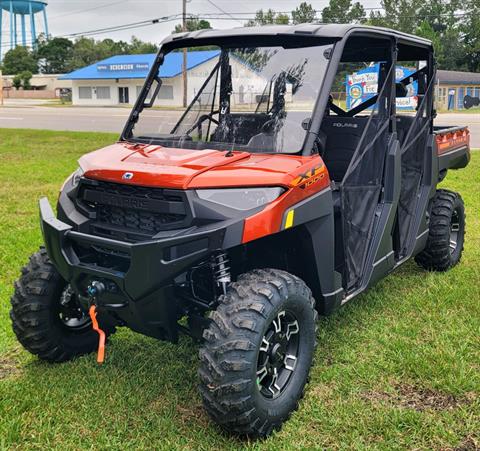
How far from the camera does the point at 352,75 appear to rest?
4.67 metres

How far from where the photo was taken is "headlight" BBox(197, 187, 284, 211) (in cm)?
310

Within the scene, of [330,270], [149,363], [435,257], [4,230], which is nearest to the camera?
[330,270]

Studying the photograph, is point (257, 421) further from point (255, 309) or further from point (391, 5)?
point (391, 5)

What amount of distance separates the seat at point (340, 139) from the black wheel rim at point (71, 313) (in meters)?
2.05

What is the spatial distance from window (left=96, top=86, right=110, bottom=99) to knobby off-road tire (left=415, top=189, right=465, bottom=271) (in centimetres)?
5226

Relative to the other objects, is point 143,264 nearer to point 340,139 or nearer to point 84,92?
point 340,139

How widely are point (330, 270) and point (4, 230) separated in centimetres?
493

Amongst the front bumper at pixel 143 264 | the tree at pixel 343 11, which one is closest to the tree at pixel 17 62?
the tree at pixel 343 11

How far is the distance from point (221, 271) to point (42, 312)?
4.29 ft

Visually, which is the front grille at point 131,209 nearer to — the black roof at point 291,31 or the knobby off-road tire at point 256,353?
the knobby off-road tire at point 256,353

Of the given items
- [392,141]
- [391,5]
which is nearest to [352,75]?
[392,141]

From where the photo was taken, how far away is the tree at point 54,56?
9425 cm

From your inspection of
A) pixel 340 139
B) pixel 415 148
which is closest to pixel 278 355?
pixel 340 139

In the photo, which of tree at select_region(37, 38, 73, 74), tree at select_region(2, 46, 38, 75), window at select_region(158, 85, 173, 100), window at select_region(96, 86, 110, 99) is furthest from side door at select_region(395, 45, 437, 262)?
tree at select_region(37, 38, 73, 74)
